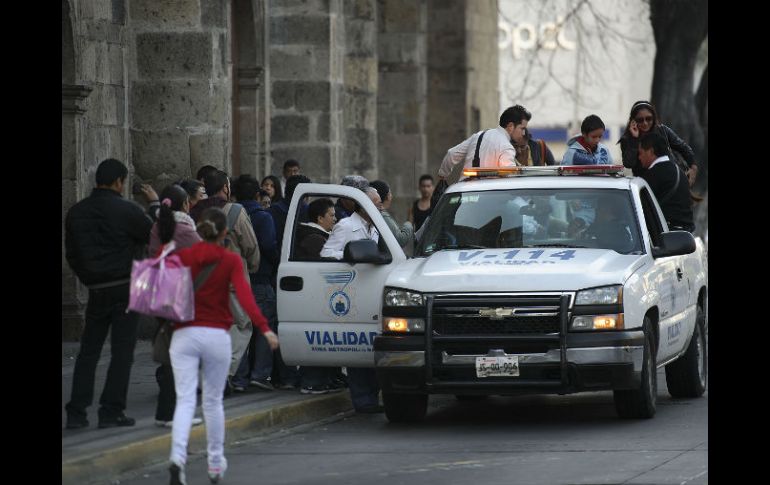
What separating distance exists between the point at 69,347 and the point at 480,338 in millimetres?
6220

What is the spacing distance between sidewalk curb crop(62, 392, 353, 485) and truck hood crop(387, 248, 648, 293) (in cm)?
127

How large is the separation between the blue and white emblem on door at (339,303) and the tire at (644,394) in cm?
197

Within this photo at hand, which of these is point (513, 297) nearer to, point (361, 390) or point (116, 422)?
point (361, 390)

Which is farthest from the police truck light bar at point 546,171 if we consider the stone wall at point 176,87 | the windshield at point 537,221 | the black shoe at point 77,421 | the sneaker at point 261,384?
the stone wall at point 176,87

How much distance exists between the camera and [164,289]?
10.6 m

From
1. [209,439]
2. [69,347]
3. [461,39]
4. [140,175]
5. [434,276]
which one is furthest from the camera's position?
[461,39]

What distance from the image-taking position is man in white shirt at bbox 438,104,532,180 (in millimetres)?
16203

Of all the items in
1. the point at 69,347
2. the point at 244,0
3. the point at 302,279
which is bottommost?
the point at 69,347

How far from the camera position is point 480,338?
12.6 m

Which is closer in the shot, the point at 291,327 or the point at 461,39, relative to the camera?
the point at 291,327

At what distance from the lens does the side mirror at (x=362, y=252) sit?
1345cm

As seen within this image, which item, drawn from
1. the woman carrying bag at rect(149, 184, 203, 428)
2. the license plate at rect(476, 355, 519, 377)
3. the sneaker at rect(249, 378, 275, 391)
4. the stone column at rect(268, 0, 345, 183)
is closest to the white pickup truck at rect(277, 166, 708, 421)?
the license plate at rect(476, 355, 519, 377)

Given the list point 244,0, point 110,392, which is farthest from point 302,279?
point 244,0
